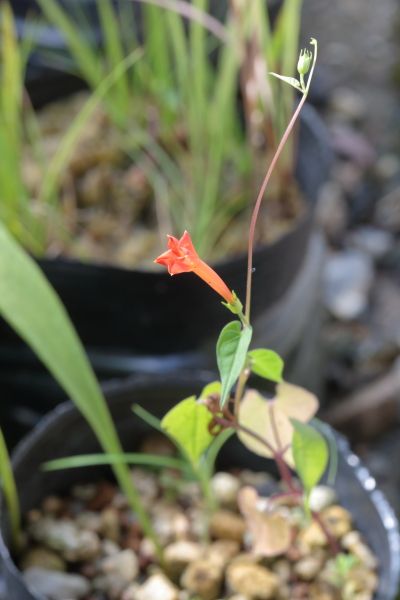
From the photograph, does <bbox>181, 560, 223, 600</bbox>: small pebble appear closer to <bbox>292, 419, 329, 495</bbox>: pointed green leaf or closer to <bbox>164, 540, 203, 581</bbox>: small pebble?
<bbox>164, 540, 203, 581</bbox>: small pebble

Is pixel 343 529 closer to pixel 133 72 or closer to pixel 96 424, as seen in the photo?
pixel 96 424

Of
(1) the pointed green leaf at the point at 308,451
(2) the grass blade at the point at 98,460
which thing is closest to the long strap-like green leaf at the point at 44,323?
(2) the grass blade at the point at 98,460

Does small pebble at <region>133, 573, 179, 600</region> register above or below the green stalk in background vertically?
below

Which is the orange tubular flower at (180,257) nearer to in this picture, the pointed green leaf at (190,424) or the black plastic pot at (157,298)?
the pointed green leaf at (190,424)

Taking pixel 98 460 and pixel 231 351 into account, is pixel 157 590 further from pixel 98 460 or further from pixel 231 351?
pixel 231 351

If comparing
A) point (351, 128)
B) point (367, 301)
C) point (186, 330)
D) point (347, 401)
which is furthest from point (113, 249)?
point (351, 128)

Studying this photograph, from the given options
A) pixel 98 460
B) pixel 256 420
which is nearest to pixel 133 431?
pixel 98 460

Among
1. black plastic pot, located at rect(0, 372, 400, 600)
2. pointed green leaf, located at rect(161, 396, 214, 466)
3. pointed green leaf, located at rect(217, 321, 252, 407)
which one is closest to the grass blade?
black plastic pot, located at rect(0, 372, 400, 600)
